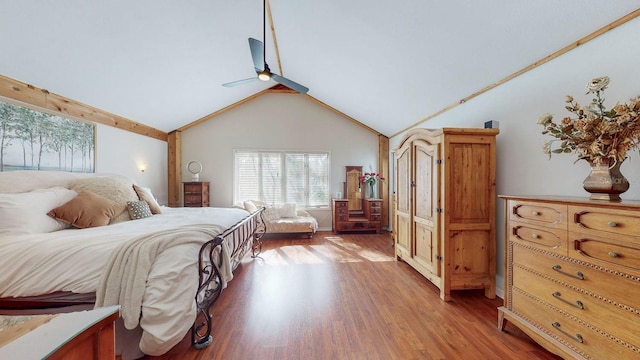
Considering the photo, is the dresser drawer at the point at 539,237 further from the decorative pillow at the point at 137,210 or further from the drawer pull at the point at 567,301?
the decorative pillow at the point at 137,210

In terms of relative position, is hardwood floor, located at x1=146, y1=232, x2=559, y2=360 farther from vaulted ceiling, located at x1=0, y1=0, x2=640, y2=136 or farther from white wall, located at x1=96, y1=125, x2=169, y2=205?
white wall, located at x1=96, y1=125, x2=169, y2=205

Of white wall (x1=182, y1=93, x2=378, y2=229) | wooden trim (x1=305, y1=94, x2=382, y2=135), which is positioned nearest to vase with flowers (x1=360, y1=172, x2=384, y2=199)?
white wall (x1=182, y1=93, x2=378, y2=229)

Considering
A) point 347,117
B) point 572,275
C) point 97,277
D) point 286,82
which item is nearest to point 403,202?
point 572,275

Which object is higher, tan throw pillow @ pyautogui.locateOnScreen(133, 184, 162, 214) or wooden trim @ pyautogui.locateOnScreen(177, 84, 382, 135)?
wooden trim @ pyautogui.locateOnScreen(177, 84, 382, 135)

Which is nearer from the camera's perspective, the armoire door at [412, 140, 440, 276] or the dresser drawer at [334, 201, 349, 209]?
the armoire door at [412, 140, 440, 276]

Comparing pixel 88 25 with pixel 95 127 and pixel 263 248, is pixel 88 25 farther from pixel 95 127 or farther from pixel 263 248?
pixel 263 248

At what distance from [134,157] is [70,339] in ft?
15.3

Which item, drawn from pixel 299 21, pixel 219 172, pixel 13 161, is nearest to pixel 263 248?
pixel 219 172

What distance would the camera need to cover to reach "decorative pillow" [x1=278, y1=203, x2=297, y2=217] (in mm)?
5379

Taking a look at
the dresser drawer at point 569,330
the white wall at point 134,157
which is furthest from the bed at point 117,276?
the dresser drawer at point 569,330

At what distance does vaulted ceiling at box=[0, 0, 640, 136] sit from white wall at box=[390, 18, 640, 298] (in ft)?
0.48

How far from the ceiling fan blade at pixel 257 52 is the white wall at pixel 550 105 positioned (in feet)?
8.79

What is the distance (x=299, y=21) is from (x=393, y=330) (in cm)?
363

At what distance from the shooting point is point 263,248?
439 centimetres
